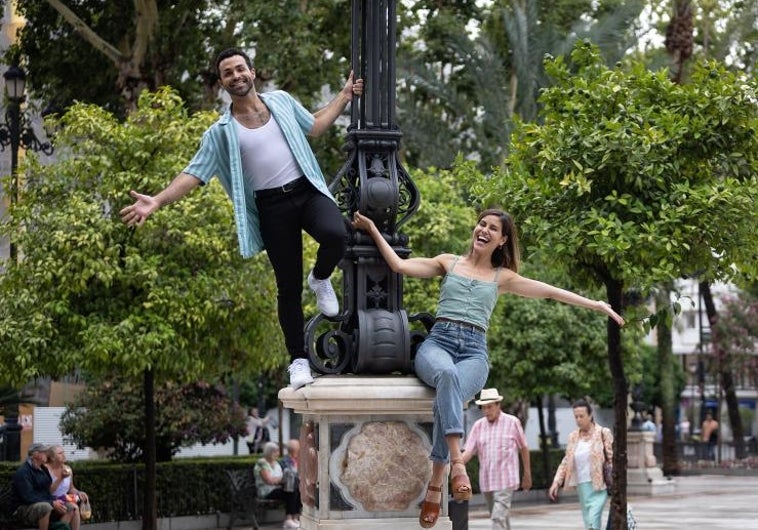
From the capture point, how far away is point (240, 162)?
6.75 metres

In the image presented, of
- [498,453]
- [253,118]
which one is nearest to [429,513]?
[253,118]

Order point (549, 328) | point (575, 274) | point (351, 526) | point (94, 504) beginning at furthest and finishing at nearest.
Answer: point (549, 328) → point (94, 504) → point (575, 274) → point (351, 526)

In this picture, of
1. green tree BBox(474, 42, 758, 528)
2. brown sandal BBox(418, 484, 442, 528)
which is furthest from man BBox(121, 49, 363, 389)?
green tree BBox(474, 42, 758, 528)

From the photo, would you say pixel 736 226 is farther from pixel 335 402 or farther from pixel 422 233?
pixel 422 233

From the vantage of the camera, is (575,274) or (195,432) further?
(195,432)

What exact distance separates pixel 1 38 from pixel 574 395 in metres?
16.3

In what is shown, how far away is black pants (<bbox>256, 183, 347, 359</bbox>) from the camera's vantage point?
22.1ft

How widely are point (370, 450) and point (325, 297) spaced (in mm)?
805

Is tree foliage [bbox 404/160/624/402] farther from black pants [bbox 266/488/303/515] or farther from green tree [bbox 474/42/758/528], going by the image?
green tree [bbox 474/42/758/528]

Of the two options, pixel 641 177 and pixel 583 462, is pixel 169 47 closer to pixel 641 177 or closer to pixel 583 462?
pixel 641 177

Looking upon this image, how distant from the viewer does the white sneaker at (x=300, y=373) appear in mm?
6766

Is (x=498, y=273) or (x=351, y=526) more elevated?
(x=498, y=273)

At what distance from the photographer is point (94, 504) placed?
809 inches

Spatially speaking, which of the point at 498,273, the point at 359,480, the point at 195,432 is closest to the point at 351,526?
the point at 359,480
